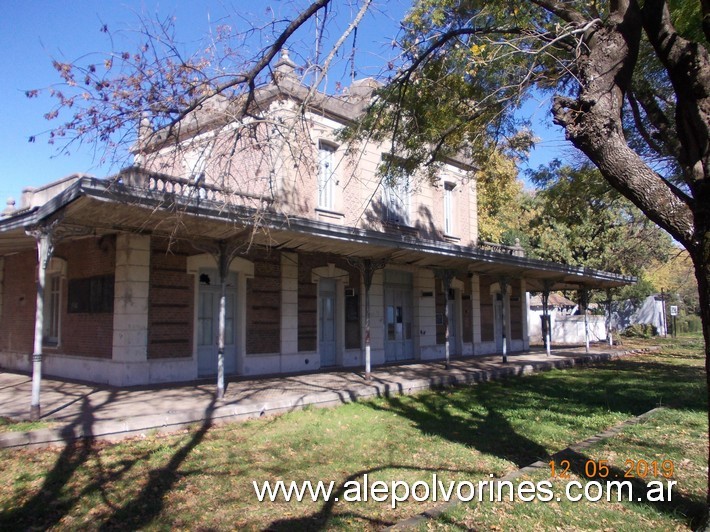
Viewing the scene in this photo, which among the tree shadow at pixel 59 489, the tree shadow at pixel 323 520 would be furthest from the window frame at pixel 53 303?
the tree shadow at pixel 323 520

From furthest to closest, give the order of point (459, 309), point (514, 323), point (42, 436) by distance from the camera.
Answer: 1. point (514, 323)
2. point (459, 309)
3. point (42, 436)

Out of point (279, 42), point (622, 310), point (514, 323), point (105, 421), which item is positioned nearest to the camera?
point (279, 42)

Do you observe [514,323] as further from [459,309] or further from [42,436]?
[42,436]

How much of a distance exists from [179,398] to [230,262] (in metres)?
2.79

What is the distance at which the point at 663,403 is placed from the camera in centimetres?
1053

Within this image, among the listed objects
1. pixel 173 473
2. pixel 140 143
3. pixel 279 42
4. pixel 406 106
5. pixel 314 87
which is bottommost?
pixel 173 473

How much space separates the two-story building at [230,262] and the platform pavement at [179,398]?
0.98m

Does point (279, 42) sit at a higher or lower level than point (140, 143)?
higher

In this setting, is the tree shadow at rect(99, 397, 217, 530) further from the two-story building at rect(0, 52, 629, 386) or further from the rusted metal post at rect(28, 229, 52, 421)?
the two-story building at rect(0, 52, 629, 386)

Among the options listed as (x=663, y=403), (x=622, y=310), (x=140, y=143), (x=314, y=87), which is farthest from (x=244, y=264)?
(x=622, y=310)

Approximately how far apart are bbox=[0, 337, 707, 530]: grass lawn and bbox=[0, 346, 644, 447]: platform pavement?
0.84 ft

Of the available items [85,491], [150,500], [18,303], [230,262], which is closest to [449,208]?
[230,262]

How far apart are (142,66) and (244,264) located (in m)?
7.32

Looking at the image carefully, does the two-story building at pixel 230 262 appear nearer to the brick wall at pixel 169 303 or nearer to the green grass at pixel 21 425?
the brick wall at pixel 169 303
